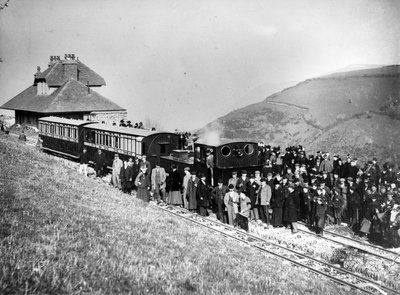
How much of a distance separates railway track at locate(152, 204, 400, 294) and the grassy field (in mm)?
462

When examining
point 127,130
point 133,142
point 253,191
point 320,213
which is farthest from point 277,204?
point 127,130

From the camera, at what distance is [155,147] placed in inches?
723

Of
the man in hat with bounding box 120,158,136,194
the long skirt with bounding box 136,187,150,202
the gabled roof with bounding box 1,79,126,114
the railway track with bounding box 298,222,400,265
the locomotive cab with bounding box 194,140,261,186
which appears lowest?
the railway track with bounding box 298,222,400,265

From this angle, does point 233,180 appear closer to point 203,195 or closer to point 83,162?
point 203,195

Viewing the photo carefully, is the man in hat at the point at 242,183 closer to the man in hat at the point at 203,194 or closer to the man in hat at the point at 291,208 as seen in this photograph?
Result: the man in hat at the point at 203,194

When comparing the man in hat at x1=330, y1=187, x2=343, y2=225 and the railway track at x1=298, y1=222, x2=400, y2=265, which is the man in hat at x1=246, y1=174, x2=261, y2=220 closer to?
the railway track at x1=298, y1=222, x2=400, y2=265

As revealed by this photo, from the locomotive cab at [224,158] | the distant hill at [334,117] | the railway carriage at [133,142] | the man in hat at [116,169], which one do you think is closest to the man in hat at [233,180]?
the locomotive cab at [224,158]

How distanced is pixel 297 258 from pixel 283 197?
290 cm

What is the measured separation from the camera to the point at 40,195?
→ 11.2m

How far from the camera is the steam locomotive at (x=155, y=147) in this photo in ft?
48.3

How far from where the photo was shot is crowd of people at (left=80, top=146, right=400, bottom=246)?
42.4 ft

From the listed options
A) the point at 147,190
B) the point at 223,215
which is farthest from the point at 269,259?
the point at 147,190

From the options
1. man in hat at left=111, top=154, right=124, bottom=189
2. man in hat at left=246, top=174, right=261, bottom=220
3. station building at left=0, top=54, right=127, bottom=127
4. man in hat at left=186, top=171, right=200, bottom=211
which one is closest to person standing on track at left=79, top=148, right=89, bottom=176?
man in hat at left=111, top=154, right=124, bottom=189

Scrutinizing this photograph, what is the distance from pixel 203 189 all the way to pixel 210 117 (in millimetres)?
74429
